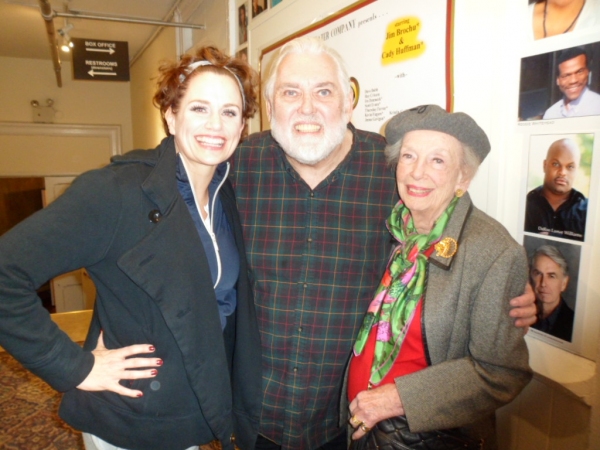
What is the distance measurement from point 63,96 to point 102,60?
3471 millimetres

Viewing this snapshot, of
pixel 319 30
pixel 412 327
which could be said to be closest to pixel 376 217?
pixel 412 327

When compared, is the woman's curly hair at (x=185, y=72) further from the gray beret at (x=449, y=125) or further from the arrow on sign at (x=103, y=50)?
the arrow on sign at (x=103, y=50)

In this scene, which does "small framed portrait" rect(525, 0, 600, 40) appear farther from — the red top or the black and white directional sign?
the black and white directional sign

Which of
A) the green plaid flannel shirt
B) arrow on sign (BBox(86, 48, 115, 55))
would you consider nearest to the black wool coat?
the green plaid flannel shirt

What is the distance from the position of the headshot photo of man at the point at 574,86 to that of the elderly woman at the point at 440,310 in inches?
8.6

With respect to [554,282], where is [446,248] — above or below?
above

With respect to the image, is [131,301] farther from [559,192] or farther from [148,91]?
[148,91]

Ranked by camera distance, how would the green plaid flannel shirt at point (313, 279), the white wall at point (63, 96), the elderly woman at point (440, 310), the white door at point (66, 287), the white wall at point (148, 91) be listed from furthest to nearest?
the white door at point (66, 287) → the white wall at point (63, 96) → the white wall at point (148, 91) → the green plaid flannel shirt at point (313, 279) → the elderly woman at point (440, 310)

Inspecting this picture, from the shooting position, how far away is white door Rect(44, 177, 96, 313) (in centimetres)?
675

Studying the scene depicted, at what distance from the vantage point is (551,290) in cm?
111

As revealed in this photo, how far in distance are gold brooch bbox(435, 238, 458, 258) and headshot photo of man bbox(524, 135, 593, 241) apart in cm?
32

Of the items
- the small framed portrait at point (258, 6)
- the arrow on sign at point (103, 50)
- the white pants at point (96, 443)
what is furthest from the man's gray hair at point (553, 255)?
the arrow on sign at point (103, 50)

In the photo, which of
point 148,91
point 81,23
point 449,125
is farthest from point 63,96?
point 449,125

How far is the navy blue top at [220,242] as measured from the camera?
3.73 ft
